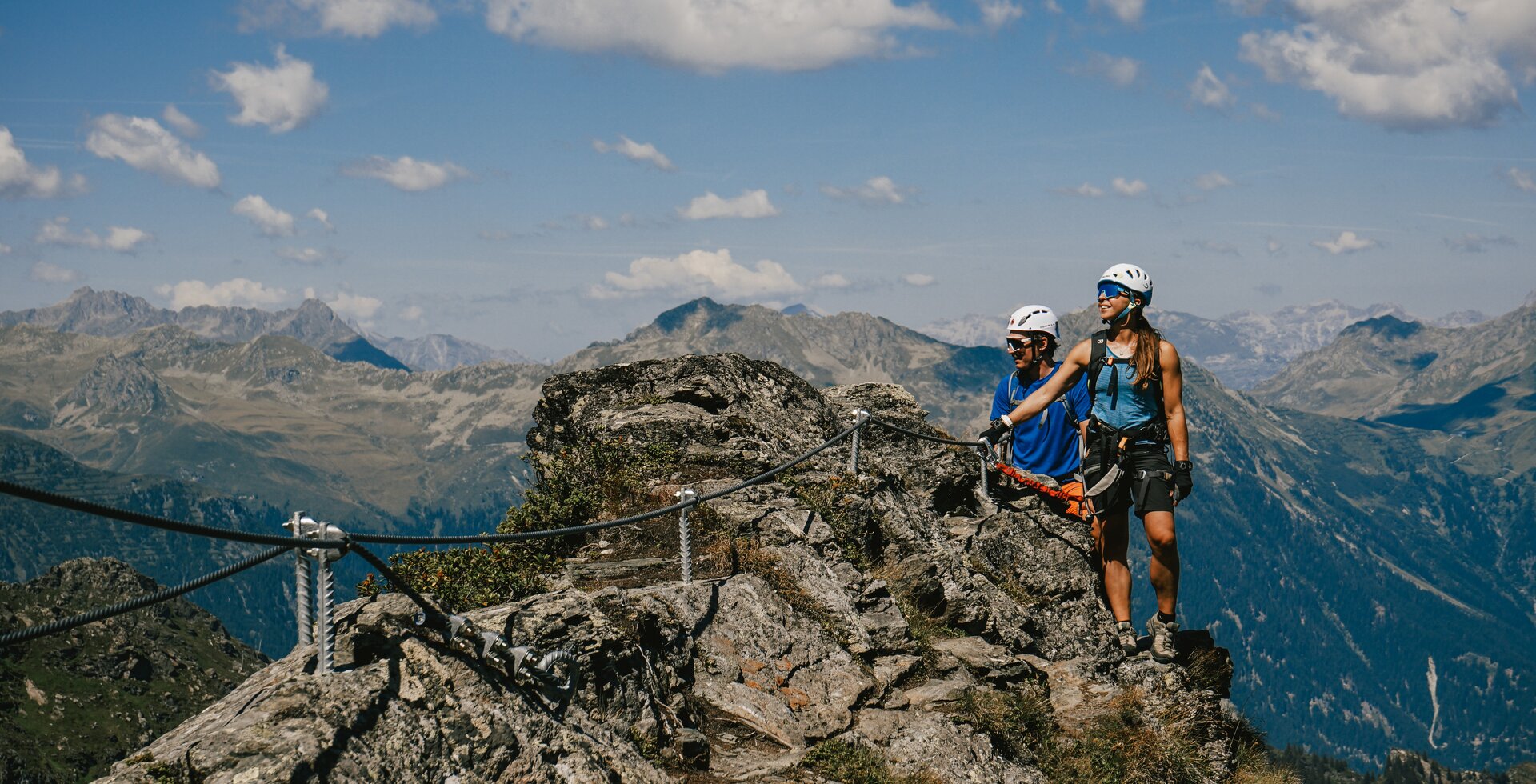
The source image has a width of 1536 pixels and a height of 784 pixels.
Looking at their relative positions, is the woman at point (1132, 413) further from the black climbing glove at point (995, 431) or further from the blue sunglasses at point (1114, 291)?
the black climbing glove at point (995, 431)

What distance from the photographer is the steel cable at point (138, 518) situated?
15.9 ft

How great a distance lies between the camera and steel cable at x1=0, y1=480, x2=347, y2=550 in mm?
4836

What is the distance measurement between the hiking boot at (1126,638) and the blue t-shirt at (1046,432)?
9.87ft

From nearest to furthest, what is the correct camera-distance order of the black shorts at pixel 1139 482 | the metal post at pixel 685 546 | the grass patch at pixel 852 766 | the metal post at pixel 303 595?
the metal post at pixel 303 595 → the grass patch at pixel 852 766 → the metal post at pixel 685 546 → the black shorts at pixel 1139 482

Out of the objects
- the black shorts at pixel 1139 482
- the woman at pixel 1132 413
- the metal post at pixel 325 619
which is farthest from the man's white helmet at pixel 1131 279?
the metal post at pixel 325 619

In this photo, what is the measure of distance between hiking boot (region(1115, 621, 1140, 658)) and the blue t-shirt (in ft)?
9.87

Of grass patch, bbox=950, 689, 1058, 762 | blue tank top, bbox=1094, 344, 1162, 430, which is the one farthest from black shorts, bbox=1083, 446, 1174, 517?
grass patch, bbox=950, 689, 1058, 762

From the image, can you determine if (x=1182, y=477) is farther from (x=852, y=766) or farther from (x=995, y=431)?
(x=852, y=766)

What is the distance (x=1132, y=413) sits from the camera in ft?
39.4

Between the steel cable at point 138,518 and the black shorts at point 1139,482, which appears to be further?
the black shorts at point 1139,482

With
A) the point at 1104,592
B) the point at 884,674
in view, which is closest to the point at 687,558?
the point at 884,674

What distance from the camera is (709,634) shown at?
10.2 metres

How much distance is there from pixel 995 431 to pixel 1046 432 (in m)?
2.88

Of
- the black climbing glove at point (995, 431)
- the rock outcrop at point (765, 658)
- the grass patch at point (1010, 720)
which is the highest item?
the black climbing glove at point (995, 431)
